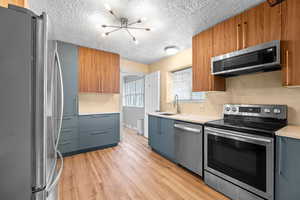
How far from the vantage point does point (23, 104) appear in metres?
0.73

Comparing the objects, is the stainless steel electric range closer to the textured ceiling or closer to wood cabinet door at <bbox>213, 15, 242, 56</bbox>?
wood cabinet door at <bbox>213, 15, 242, 56</bbox>

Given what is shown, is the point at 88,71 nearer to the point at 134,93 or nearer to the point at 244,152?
the point at 134,93

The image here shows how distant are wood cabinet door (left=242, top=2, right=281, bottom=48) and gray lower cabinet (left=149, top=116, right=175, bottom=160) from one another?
5.89 feet

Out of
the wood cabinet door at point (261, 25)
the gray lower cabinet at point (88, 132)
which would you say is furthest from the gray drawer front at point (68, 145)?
the wood cabinet door at point (261, 25)

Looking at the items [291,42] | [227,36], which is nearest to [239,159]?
[291,42]

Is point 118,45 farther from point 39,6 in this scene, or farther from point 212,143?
point 212,143

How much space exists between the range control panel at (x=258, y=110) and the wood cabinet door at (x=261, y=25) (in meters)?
0.88

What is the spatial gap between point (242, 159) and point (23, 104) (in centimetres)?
214

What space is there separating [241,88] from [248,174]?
1305 millimetres

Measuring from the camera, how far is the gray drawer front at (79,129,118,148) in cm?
312

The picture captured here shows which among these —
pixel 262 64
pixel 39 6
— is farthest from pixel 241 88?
pixel 39 6

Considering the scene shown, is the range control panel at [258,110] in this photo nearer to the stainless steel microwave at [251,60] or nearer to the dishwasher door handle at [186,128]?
the stainless steel microwave at [251,60]

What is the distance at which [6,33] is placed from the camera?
0.70 metres

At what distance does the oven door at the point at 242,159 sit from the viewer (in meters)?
1.38
